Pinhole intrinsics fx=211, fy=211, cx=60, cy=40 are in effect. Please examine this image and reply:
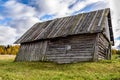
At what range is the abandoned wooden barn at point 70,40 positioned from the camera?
20.7 metres

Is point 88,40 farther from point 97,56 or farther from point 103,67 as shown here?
point 103,67

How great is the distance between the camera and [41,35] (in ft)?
81.5

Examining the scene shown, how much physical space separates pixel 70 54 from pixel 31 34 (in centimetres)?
776

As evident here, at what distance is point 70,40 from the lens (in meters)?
22.1

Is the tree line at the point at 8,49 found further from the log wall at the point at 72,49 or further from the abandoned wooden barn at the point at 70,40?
the log wall at the point at 72,49

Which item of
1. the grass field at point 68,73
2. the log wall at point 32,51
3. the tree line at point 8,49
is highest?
the tree line at point 8,49

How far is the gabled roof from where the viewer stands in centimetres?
2131

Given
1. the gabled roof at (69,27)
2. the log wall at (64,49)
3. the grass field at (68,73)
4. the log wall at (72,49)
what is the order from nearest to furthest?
1. the grass field at (68,73)
2. the log wall at (72,49)
3. the log wall at (64,49)
4. the gabled roof at (69,27)

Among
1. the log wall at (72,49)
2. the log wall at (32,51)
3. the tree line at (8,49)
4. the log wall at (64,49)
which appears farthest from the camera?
the tree line at (8,49)

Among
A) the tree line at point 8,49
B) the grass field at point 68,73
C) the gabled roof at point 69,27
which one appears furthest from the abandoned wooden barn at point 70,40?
the tree line at point 8,49

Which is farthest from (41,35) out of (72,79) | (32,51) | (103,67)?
(72,79)

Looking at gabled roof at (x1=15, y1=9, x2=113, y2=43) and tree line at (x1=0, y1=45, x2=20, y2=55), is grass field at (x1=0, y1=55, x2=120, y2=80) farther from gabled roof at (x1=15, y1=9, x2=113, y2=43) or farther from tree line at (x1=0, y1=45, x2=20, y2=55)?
tree line at (x1=0, y1=45, x2=20, y2=55)

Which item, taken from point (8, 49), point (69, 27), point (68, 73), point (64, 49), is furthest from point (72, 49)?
point (8, 49)

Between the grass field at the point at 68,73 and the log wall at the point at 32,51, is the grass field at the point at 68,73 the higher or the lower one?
the lower one
